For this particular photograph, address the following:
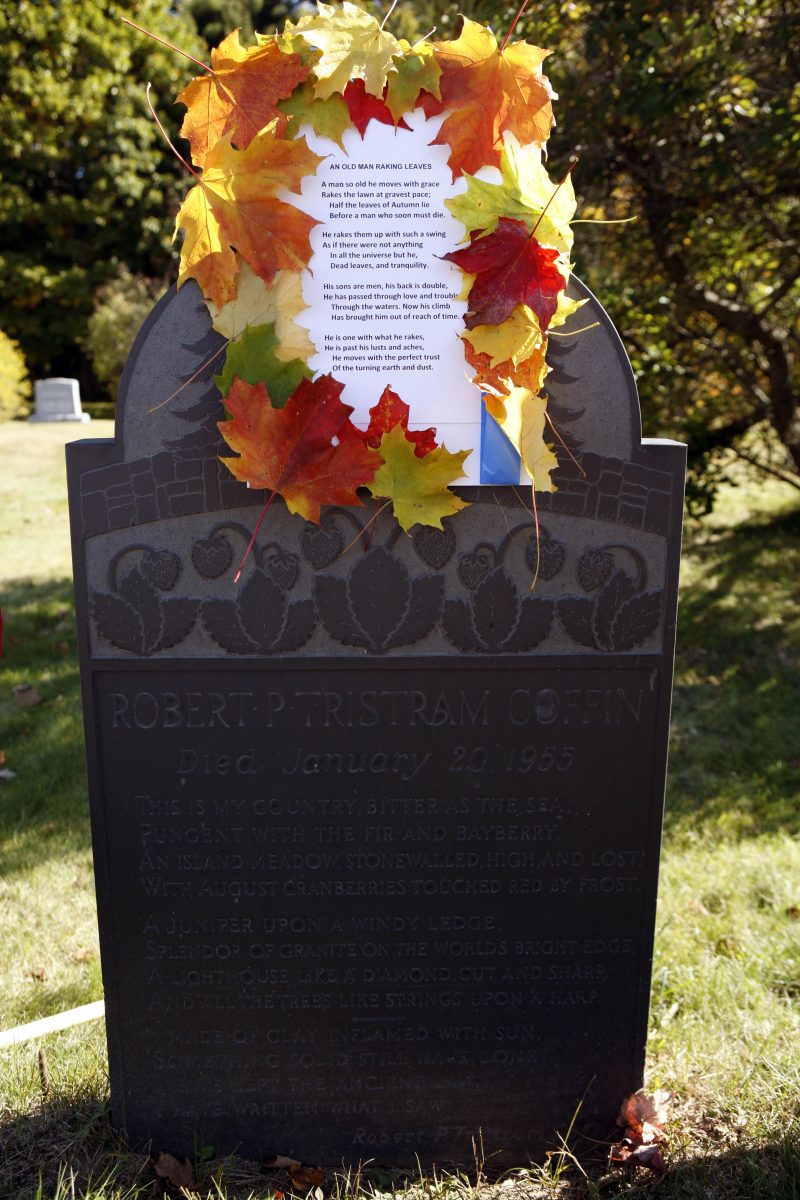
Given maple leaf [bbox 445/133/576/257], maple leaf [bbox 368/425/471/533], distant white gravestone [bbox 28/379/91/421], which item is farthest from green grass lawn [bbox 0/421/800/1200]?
distant white gravestone [bbox 28/379/91/421]

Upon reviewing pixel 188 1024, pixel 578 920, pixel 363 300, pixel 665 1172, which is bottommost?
pixel 665 1172

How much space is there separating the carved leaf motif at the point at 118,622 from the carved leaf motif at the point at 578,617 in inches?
39.8

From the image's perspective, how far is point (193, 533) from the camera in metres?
2.29

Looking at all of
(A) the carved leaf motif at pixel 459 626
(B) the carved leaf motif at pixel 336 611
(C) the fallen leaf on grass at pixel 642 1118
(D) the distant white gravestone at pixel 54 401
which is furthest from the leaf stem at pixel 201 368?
(D) the distant white gravestone at pixel 54 401

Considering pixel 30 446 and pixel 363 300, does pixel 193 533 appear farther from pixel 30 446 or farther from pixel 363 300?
pixel 30 446

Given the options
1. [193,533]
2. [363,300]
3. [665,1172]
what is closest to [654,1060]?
[665,1172]

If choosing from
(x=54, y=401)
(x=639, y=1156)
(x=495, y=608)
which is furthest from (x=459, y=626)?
(x=54, y=401)

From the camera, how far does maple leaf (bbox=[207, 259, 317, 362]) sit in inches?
85.1

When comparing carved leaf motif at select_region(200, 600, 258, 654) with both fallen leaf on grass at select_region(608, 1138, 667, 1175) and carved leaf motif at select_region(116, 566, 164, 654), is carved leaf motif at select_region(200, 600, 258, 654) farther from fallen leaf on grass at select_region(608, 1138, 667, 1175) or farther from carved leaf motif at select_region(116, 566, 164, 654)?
fallen leaf on grass at select_region(608, 1138, 667, 1175)

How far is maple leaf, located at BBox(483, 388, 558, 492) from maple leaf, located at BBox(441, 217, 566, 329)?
0.54 ft

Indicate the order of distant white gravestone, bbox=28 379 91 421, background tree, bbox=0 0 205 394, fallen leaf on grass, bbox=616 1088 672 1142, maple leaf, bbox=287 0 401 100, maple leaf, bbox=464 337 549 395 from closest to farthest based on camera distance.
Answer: maple leaf, bbox=287 0 401 100 → maple leaf, bbox=464 337 549 395 → fallen leaf on grass, bbox=616 1088 672 1142 → distant white gravestone, bbox=28 379 91 421 → background tree, bbox=0 0 205 394

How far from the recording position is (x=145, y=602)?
230cm

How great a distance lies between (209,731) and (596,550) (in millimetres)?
1035

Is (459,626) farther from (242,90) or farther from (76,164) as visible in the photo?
(76,164)
